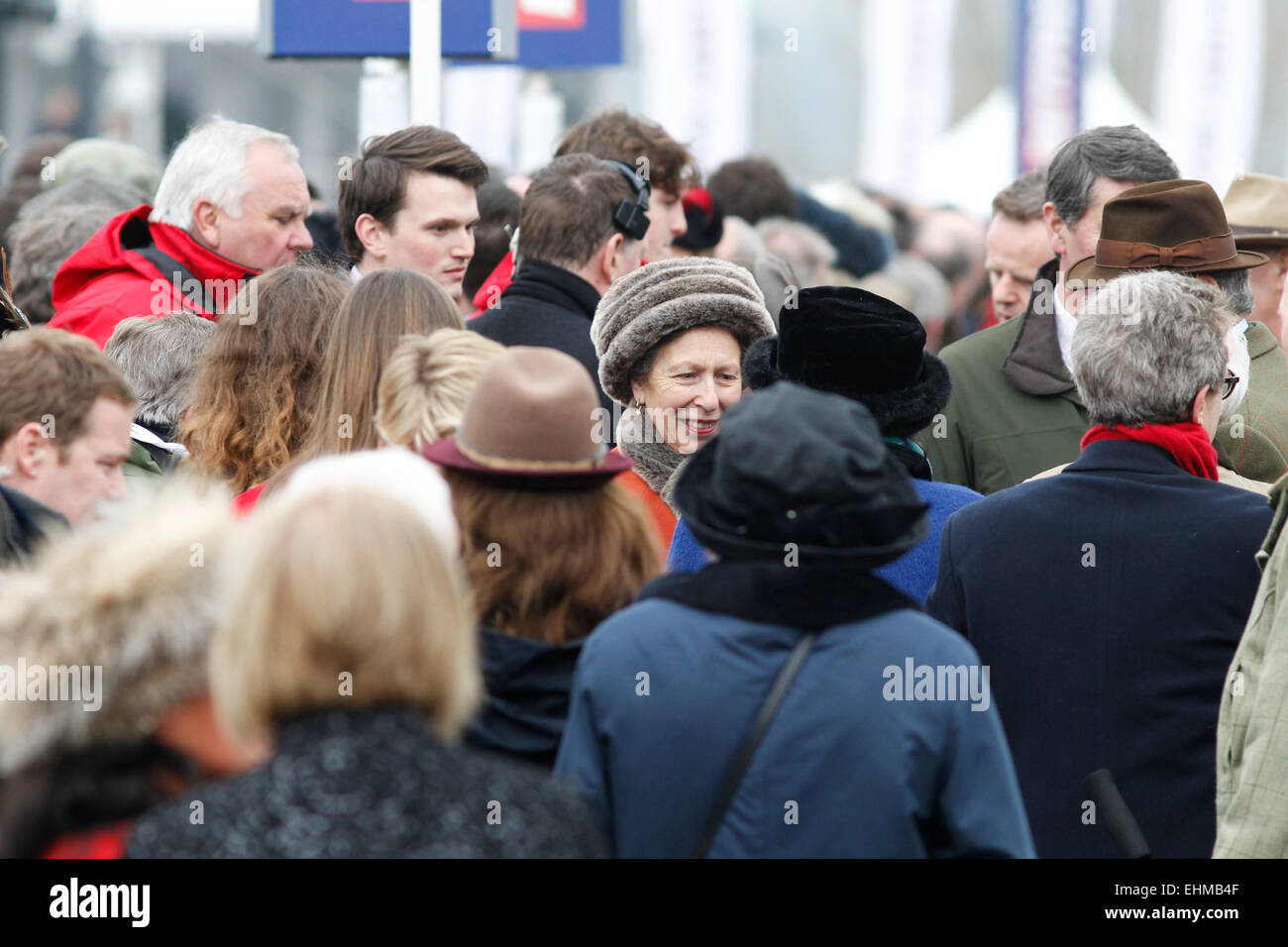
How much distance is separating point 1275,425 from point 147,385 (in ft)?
9.64

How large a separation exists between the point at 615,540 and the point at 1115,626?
1.06 m

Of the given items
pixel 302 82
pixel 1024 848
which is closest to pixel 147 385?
pixel 1024 848

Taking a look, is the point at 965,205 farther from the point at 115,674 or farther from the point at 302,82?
the point at 302,82

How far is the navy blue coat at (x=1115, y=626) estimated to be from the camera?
3.30 meters

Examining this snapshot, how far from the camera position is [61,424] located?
337 centimetres

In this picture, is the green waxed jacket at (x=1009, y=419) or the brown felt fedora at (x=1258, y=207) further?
the brown felt fedora at (x=1258, y=207)

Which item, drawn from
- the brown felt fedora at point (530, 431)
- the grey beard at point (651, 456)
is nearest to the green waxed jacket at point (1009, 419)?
the grey beard at point (651, 456)

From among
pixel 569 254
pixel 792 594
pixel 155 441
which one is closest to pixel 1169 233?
pixel 569 254

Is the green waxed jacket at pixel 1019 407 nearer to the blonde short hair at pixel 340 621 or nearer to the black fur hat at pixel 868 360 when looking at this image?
the black fur hat at pixel 868 360

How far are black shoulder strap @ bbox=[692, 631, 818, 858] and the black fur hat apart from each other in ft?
4.11

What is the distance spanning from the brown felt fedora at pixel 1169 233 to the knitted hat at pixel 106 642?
3017mm

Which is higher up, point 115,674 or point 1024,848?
point 115,674

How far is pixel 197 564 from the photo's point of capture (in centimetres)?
220

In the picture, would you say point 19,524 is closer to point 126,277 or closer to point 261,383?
point 261,383
